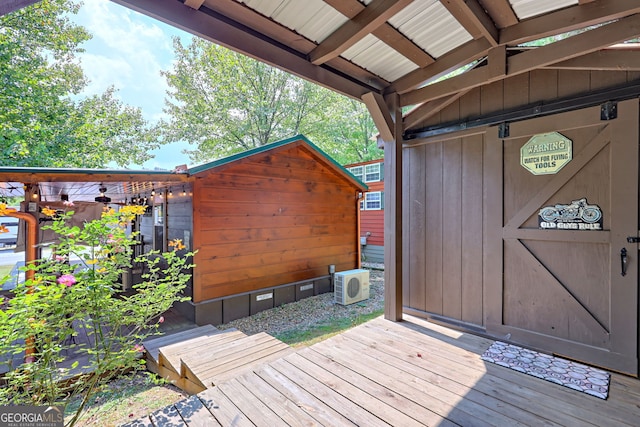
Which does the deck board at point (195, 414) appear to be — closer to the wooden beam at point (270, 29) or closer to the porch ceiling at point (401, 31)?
the porch ceiling at point (401, 31)

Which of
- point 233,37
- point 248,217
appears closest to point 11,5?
point 233,37

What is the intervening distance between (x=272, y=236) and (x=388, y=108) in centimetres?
349

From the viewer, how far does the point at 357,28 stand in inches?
76.7

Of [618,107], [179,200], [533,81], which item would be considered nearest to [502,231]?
[618,107]

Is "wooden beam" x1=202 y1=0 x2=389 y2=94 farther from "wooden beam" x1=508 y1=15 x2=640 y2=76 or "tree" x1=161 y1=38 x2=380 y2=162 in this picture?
"tree" x1=161 y1=38 x2=380 y2=162

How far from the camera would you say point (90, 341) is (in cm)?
415

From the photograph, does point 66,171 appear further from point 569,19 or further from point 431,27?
point 569,19

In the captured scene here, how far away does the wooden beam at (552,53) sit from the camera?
1961mm

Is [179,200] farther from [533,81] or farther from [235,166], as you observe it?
[533,81]

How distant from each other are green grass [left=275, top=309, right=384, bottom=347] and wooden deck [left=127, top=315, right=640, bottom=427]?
Result: 1664 mm

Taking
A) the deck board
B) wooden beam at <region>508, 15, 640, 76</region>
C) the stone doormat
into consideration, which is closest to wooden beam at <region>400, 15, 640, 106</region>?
wooden beam at <region>508, 15, 640, 76</region>

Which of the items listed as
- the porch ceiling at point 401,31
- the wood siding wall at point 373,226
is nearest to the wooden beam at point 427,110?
the porch ceiling at point 401,31

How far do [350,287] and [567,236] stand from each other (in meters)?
4.04

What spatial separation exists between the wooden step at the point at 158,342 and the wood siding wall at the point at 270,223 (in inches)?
32.9
